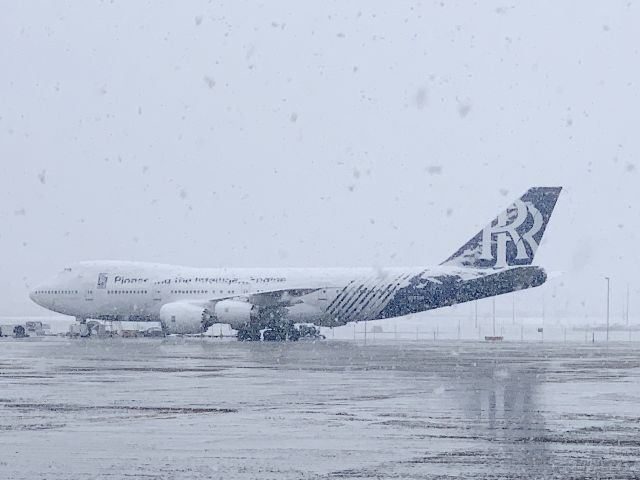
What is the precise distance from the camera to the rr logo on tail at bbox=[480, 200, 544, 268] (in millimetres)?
54875

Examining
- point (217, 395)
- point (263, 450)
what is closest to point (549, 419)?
point (263, 450)

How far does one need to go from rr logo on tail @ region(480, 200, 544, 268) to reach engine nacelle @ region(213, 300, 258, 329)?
10.8 m

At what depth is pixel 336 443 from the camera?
12.0 metres

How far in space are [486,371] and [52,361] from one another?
38.8ft

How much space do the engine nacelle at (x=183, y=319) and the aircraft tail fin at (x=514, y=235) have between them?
1204 cm

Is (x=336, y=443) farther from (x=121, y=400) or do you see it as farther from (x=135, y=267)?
(x=135, y=267)

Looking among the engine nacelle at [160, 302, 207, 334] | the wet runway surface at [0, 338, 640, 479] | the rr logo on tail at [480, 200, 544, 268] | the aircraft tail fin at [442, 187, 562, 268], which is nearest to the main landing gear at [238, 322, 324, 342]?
the engine nacelle at [160, 302, 207, 334]

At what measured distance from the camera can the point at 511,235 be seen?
5491 cm

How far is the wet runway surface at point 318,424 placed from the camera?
33.7 feet

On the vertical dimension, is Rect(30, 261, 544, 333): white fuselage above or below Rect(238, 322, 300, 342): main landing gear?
above

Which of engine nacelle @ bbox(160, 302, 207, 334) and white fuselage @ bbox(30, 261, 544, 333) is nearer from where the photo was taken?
white fuselage @ bbox(30, 261, 544, 333)

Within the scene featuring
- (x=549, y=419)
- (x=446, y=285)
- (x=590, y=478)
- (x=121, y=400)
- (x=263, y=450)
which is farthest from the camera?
(x=446, y=285)

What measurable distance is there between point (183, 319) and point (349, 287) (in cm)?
781

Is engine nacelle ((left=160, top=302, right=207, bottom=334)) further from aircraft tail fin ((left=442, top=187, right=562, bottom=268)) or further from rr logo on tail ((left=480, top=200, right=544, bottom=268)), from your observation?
rr logo on tail ((left=480, top=200, right=544, bottom=268))
